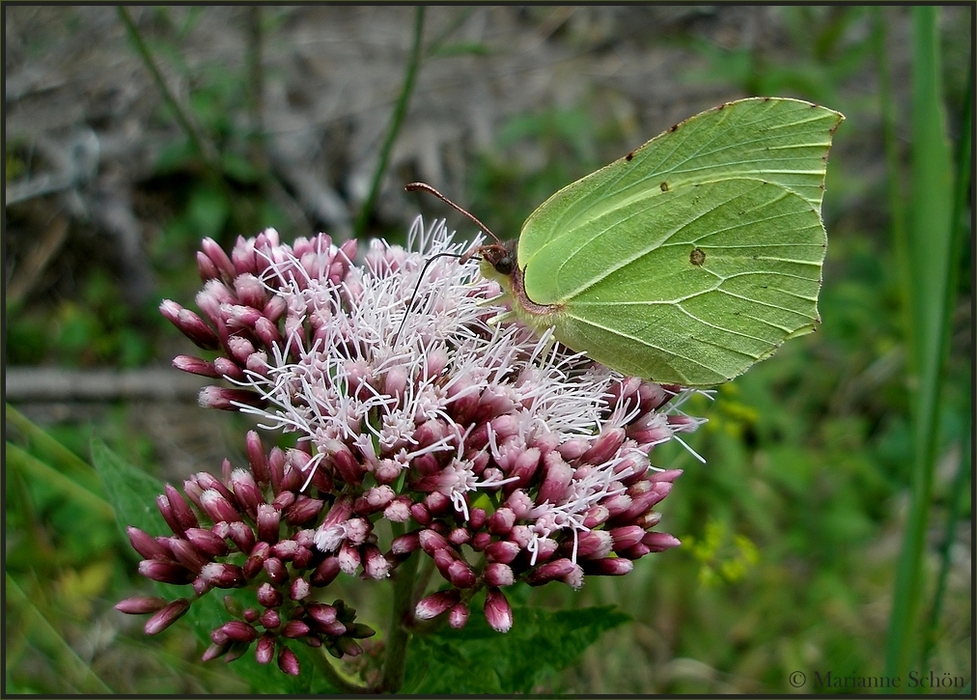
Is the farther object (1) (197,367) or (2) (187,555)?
(1) (197,367)

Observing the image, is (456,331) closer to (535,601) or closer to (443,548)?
(443,548)

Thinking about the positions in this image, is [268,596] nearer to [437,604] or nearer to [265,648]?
[265,648]

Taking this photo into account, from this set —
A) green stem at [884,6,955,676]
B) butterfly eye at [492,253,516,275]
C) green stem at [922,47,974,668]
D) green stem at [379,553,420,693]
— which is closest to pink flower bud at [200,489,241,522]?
green stem at [379,553,420,693]

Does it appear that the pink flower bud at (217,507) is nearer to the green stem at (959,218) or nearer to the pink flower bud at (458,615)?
the pink flower bud at (458,615)

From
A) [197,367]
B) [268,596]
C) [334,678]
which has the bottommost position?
[334,678]

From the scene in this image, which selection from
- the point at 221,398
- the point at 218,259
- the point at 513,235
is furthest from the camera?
the point at 513,235

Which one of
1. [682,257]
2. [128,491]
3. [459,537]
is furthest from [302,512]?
[682,257]
